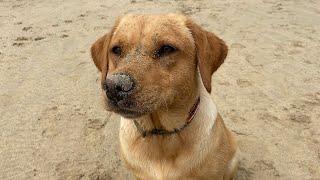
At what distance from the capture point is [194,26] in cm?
334

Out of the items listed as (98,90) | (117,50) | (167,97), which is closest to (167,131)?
(167,97)

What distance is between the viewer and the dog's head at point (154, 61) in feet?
9.33

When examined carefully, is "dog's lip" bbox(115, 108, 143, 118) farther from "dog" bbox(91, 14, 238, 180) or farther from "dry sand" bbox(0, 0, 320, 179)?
"dry sand" bbox(0, 0, 320, 179)

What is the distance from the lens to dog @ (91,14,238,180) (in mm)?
2982

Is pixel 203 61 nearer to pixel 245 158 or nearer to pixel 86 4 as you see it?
pixel 245 158

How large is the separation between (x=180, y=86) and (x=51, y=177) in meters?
1.65

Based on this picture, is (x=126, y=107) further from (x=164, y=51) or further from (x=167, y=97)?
(x=164, y=51)

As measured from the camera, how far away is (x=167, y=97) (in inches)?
120

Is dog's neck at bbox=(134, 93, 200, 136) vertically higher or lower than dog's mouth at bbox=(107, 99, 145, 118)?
lower

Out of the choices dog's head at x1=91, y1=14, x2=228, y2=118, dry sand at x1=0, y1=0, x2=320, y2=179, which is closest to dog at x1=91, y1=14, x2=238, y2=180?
dog's head at x1=91, y1=14, x2=228, y2=118

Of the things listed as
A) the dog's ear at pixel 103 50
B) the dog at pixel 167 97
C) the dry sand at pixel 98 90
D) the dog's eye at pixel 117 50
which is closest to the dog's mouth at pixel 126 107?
the dog at pixel 167 97

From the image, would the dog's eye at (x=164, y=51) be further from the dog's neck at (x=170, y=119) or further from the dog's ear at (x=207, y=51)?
the dog's neck at (x=170, y=119)

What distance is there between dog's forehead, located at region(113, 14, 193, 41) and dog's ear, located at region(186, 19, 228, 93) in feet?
0.17

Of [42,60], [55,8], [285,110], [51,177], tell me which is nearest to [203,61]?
[51,177]
